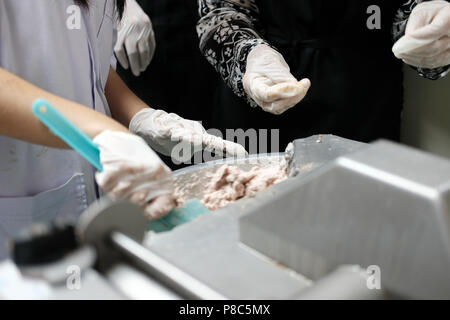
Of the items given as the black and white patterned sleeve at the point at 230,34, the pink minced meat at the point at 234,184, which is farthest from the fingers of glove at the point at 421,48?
the pink minced meat at the point at 234,184

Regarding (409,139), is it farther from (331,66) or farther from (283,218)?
(283,218)

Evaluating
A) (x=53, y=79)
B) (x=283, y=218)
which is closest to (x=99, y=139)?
(x=53, y=79)

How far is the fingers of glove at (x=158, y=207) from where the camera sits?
1.08 m

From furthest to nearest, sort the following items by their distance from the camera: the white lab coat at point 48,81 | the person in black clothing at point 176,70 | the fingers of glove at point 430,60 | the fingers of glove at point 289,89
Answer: the person in black clothing at point 176,70 → the fingers of glove at point 430,60 → the fingers of glove at point 289,89 → the white lab coat at point 48,81

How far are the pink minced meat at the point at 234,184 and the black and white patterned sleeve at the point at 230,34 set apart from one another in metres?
0.70

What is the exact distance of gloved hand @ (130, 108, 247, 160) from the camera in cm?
141

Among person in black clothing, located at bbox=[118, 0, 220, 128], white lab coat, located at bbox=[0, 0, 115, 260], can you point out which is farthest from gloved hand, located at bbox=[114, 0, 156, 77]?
white lab coat, located at bbox=[0, 0, 115, 260]

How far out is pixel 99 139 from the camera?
3.33ft

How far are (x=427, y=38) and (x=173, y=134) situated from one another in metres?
0.93

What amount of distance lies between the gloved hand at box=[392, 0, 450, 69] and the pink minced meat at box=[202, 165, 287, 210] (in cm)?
68

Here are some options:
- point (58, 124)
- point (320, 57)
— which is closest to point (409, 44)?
point (320, 57)

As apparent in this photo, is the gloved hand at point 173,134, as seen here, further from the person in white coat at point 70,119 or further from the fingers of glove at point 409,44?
the fingers of glove at point 409,44

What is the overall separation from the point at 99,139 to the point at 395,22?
1.45 metres

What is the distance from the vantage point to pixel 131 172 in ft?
3.34
